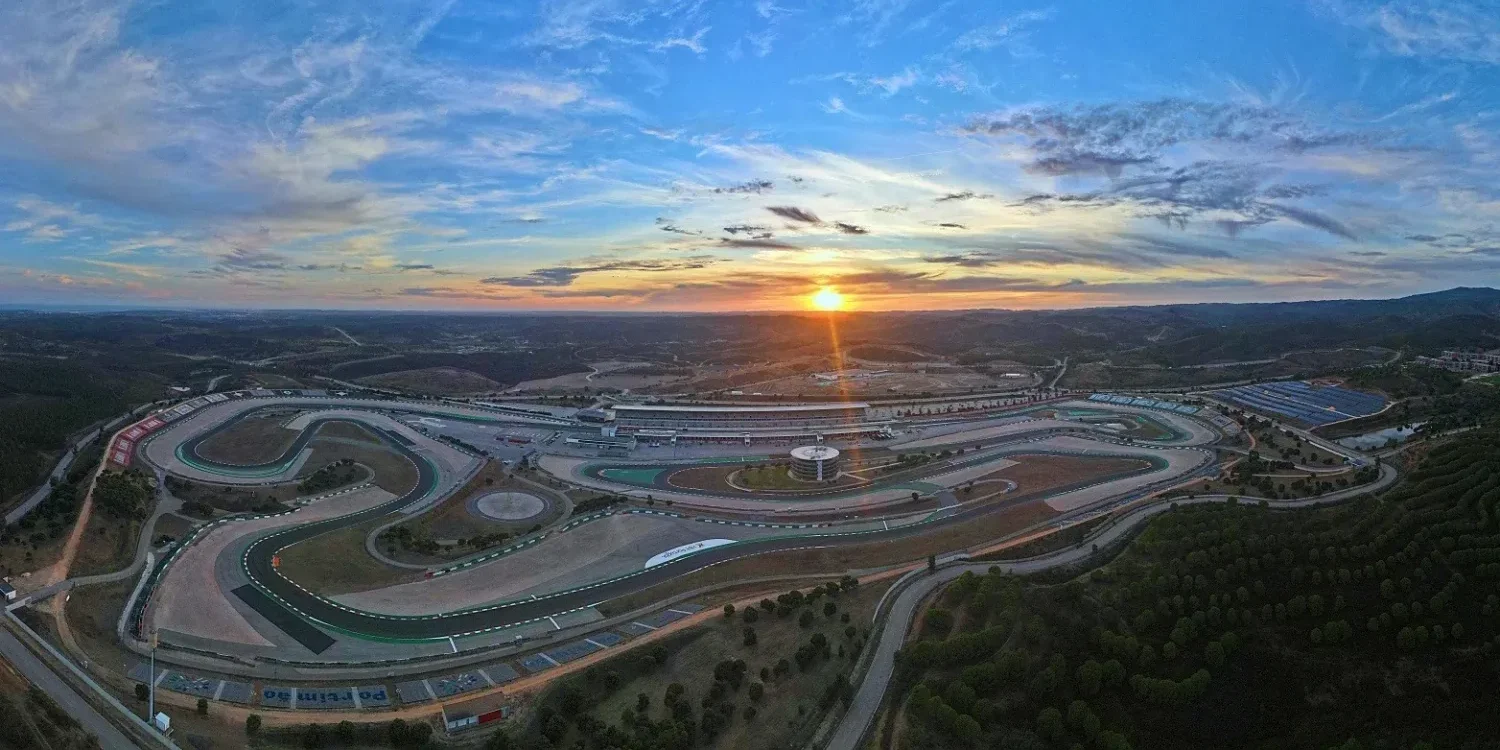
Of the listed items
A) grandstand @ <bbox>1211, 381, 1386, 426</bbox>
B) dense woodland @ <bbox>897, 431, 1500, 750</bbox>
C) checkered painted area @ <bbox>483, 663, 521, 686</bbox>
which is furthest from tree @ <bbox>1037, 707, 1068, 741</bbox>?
grandstand @ <bbox>1211, 381, 1386, 426</bbox>

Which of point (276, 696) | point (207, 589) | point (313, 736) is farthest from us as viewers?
point (207, 589)

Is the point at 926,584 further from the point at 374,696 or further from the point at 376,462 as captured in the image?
the point at 376,462

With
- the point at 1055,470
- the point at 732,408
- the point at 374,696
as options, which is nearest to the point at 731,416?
the point at 732,408

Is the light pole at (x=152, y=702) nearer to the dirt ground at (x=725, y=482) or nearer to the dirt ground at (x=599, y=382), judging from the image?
the dirt ground at (x=725, y=482)

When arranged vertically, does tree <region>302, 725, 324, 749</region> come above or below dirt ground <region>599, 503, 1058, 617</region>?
below

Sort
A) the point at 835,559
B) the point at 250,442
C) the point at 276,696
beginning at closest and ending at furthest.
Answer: the point at 276,696
the point at 835,559
the point at 250,442

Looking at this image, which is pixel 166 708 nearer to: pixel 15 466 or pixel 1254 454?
pixel 15 466

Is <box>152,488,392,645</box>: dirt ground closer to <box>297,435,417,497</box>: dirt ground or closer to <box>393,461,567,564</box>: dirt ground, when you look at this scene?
<box>393,461,567,564</box>: dirt ground
